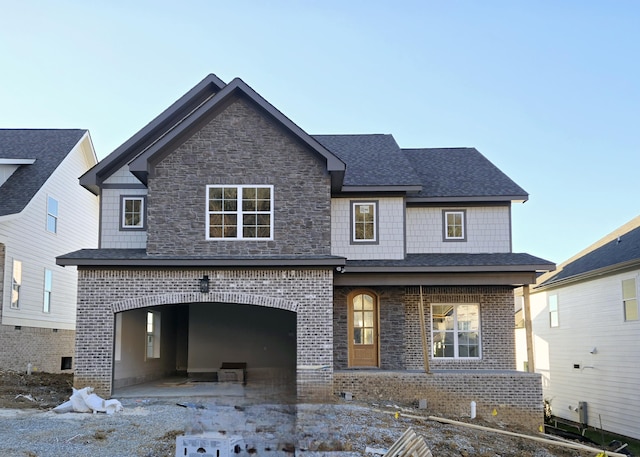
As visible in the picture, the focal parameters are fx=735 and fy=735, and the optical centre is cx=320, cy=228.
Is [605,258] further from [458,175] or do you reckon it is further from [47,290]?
[47,290]

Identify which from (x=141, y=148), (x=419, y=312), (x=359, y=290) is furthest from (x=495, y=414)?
(x=141, y=148)

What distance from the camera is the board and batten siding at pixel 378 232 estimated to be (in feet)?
67.7

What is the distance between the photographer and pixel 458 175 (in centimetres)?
2284

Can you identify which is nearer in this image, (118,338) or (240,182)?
(240,182)

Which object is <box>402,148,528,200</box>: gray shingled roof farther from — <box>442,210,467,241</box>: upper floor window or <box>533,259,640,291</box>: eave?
<box>533,259,640,291</box>: eave

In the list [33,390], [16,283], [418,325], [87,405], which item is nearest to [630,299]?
[418,325]

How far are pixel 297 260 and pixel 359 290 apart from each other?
3.95 meters

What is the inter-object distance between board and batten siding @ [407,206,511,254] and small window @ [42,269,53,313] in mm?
13174

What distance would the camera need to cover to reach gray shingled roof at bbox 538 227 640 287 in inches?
859

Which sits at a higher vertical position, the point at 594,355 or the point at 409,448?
the point at 594,355

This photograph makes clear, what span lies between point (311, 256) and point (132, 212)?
533 centimetres

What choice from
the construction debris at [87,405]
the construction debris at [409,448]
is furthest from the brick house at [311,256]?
the construction debris at [409,448]

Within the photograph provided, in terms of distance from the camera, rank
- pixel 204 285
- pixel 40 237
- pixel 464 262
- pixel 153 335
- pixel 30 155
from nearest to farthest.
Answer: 1. pixel 204 285
2. pixel 464 262
3. pixel 153 335
4. pixel 40 237
5. pixel 30 155

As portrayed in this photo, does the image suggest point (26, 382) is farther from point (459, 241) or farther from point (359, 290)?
point (459, 241)
